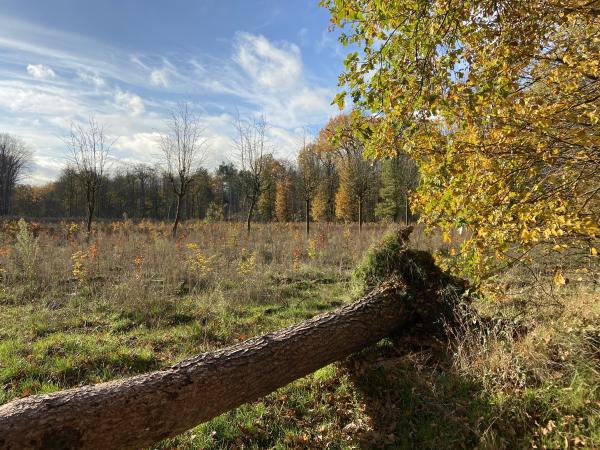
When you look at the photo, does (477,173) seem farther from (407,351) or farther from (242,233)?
(242,233)

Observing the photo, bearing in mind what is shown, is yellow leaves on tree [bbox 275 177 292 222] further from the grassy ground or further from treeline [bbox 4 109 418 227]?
the grassy ground

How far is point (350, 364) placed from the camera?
4773mm

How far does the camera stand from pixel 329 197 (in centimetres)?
3488

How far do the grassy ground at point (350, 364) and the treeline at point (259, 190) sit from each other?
2.83 meters

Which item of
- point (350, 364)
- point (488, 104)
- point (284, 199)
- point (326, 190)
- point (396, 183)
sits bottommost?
point (350, 364)

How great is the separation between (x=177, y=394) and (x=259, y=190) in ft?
51.7

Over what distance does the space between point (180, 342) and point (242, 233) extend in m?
11.4

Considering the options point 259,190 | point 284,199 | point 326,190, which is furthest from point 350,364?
point 284,199

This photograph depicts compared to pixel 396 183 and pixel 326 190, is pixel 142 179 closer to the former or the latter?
pixel 326 190

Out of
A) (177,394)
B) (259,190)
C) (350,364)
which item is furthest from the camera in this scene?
(259,190)

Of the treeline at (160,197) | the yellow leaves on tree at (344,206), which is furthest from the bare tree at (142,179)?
the yellow leaves on tree at (344,206)

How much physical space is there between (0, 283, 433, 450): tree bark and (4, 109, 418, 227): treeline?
7.38 ft

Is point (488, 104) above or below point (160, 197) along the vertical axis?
below

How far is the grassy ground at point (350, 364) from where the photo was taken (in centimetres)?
342
